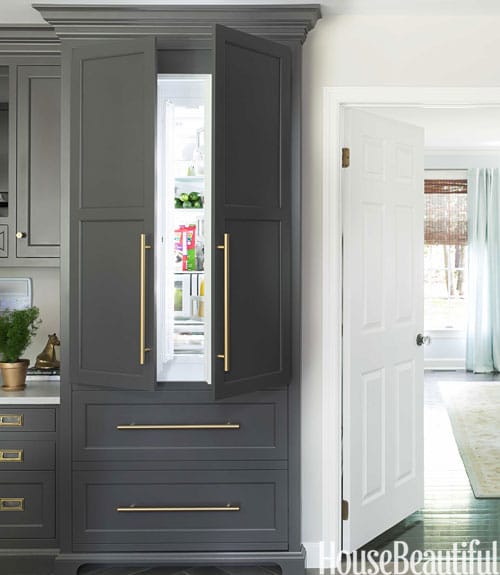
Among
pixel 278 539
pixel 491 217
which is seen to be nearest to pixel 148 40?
pixel 278 539

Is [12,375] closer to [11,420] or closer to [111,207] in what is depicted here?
[11,420]

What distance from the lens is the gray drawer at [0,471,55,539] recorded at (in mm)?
3057

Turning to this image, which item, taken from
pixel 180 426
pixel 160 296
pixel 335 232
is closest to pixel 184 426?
pixel 180 426

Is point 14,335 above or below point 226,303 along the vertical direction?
below

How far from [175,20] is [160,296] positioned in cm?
121

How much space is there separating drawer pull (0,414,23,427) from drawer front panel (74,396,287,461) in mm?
260

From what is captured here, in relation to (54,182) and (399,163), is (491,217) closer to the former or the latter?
(399,163)

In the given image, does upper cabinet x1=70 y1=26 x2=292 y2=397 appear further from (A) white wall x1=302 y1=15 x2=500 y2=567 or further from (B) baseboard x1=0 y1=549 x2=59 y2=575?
(B) baseboard x1=0 y1=549 x2=59 y2=575

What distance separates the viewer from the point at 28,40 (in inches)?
126

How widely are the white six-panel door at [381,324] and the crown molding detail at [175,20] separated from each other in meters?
0.55

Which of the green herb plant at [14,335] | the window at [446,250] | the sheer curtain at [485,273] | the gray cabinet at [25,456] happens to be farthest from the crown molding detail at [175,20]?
the sheer curtain at [485,273]

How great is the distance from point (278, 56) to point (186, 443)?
1737 mm

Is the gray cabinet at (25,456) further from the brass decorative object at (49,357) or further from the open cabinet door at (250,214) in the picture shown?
the open cabinet door at (250,214)

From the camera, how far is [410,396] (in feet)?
12.2
